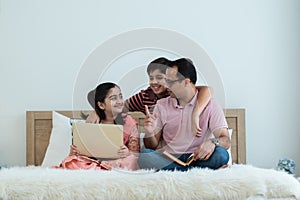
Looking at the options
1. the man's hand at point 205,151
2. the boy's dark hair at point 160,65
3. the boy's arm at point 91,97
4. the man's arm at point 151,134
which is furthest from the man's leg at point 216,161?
the boy's arm at point 91,97

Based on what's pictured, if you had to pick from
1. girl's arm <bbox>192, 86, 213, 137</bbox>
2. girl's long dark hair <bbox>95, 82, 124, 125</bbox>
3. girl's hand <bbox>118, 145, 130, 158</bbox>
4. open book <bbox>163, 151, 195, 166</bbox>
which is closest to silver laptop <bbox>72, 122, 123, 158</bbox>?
girl's hand <bbox>118, 145, 130, 158</bbox>

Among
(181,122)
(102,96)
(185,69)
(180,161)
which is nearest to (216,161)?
(180,161)

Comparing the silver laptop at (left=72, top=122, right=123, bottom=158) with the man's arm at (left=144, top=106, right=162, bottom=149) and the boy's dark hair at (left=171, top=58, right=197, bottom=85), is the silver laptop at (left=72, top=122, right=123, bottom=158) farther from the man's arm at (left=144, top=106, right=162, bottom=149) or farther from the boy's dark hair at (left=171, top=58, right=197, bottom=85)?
the boy's dark hair at (left=171, top=58, right=197, bottom=85)

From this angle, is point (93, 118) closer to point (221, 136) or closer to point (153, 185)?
point (221, 136)

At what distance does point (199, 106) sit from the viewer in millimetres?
2525

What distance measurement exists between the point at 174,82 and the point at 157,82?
113 mm

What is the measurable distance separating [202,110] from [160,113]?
232 mm

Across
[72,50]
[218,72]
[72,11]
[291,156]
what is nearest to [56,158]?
[72,50]

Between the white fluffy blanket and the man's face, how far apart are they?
2.06 ft

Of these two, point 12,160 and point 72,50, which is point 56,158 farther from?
point 72,50

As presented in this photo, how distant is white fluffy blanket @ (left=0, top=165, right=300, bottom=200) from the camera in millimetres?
1951

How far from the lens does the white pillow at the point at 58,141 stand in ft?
8.91

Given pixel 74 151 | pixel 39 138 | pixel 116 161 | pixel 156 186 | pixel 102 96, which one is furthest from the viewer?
pixel 39 138

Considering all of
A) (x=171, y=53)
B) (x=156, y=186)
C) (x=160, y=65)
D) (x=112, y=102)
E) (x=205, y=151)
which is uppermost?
(x=171, y=53)
